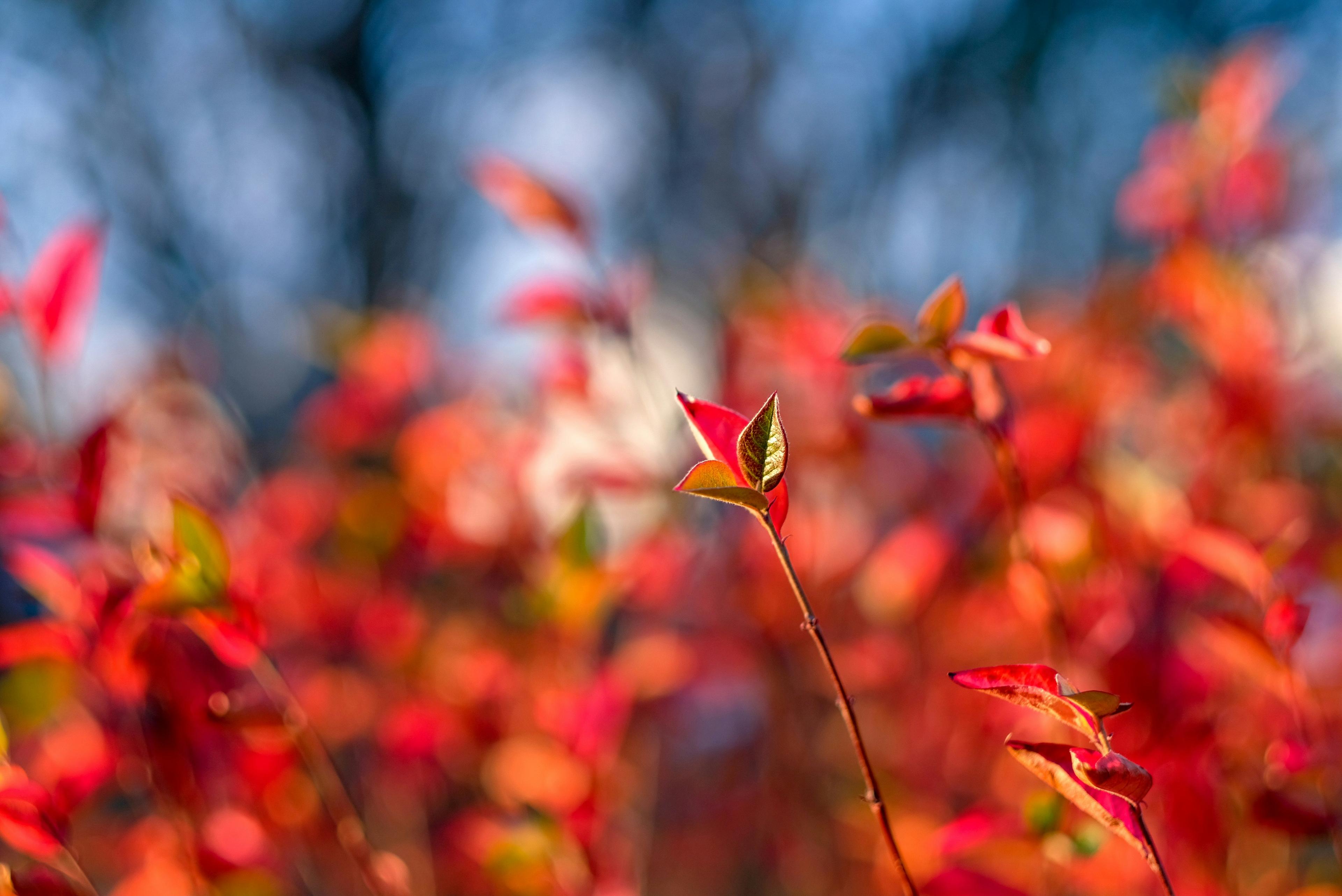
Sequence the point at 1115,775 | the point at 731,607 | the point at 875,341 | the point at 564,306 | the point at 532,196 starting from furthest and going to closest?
the point at 731,607
the point at 564,306
the point at 532,196
the point at 875,341
the point at 1115,775

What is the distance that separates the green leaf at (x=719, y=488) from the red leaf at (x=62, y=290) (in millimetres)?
627

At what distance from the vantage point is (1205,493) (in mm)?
1026

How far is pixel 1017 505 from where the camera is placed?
57 cm

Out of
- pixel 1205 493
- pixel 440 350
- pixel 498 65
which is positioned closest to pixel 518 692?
pixel 1205 493

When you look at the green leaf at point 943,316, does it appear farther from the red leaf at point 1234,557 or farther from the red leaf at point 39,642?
the red leaf at point 39,642

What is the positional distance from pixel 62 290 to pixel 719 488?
0.67 metres

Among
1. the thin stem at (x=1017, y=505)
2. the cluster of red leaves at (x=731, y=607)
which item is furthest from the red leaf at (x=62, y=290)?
the thin stem at (x=1017, y=505)

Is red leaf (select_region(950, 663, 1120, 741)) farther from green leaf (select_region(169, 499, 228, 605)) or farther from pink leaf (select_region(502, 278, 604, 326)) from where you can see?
pink leaf (select_region(502, 278, 604, 326))

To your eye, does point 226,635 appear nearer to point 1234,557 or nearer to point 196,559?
point 196,559

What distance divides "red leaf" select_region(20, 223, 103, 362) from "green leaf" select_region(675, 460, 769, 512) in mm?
627

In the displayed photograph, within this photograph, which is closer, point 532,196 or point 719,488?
point 719,488

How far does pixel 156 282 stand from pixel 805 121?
10.7 ft

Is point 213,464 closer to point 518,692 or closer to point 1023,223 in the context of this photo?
point 518,692

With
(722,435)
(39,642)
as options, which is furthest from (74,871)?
(722,435)
